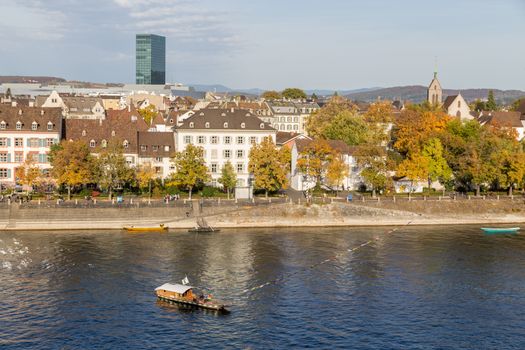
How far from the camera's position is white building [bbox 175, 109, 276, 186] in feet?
397

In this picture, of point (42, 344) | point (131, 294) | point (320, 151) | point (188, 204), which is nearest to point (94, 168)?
point (188, 204)

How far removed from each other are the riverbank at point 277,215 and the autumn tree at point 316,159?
11429 mm

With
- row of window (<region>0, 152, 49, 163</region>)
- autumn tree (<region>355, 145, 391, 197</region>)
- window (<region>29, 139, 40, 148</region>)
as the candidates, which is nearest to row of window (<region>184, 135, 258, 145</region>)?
autumn tree (<region>355, 145, 391, 197</region>)

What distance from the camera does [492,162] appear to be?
394ft

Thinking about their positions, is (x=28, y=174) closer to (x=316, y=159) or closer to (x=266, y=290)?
(x=316, y=159)

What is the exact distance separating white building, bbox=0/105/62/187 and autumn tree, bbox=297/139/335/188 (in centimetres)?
4382

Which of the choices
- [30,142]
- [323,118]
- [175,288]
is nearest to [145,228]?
[30,142]

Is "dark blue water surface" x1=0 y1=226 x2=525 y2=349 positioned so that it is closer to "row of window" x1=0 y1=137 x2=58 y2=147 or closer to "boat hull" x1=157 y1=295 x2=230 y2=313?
"boat hull" x1=157 y1=295 x2=230 y2=313

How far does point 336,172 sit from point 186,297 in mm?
56036

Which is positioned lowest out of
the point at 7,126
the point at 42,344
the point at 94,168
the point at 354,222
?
the point at 42,344

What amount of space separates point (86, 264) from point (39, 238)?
1808cm

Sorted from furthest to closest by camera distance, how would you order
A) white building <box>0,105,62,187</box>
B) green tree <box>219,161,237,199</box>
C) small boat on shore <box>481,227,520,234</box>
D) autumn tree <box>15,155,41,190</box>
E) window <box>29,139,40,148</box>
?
window <box>29,139,40,148</box> < white building <box>0,105,62,187</box> < green tree <box>219,161,237,199</box> < autumn tree <box>15,155,41,190</box> < small boat on shore <box>481,227,520,234</box>

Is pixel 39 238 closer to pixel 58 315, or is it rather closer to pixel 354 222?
pixel 58 315

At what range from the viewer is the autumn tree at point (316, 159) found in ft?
382
